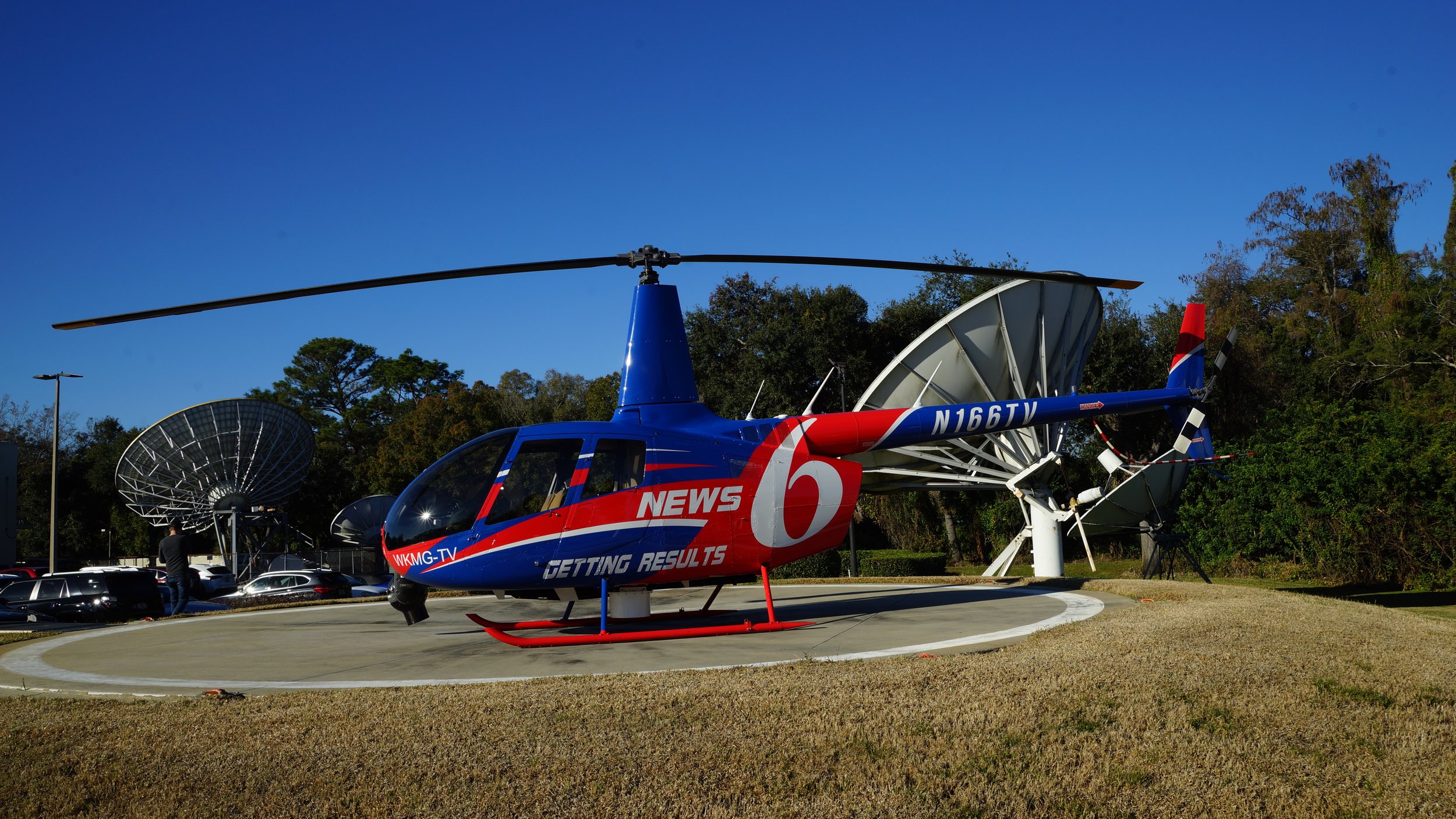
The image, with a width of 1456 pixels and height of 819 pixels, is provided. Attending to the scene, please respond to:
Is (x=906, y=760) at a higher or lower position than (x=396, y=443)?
lower

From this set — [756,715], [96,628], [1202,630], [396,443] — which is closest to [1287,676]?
[1202,630]

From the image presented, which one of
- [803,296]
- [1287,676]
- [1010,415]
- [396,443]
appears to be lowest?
[1287,676]

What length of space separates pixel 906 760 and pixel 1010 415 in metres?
10.00

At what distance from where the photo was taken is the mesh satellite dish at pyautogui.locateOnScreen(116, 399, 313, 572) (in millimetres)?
40594

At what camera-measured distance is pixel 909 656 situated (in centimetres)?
909

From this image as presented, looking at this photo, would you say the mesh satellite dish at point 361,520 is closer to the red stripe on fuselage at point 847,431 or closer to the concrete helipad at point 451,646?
the concrete helipad at point 451,646

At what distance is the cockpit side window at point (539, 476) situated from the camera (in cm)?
1129

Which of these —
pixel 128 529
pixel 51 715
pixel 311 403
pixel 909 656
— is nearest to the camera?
pixel 51 715

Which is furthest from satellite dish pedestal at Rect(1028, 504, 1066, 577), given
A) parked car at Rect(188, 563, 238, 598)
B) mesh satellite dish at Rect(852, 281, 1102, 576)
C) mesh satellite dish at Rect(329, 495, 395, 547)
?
parked car at Rect(188, 563, 238, 598)

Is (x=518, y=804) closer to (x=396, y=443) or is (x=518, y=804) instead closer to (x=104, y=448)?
(x=396, y=443)

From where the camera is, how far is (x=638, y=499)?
11562mm

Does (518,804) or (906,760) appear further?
(906,760)

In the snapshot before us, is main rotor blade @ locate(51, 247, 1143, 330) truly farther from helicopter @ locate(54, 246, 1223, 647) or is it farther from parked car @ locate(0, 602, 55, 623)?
parked car @ locate(0, 602, 55, 623)

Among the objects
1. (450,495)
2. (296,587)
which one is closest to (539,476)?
(450,495)
